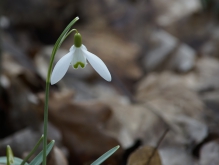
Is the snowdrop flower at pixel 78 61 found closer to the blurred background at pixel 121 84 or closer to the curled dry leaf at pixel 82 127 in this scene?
the blurred background at pixel 121 84

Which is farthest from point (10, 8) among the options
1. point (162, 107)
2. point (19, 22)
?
point (162, 107)

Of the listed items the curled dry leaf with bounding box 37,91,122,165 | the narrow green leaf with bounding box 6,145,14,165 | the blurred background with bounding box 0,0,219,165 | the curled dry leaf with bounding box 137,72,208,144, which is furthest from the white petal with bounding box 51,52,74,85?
the curled dry leaf with bounding box 137,72,208,144

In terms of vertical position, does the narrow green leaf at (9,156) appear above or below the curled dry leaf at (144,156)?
above

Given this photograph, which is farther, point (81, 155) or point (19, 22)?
point (19, 22)

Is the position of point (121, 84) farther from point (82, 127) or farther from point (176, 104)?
point (82, 127)

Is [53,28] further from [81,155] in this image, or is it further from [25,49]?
[81,155]

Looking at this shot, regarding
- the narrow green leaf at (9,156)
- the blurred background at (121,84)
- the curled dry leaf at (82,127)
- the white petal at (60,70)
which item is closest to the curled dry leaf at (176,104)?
the blurred background at (121,84)
